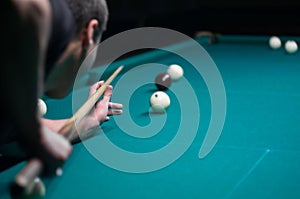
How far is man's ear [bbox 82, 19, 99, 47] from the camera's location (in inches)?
52.0

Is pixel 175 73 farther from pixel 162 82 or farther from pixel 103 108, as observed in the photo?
pixel 103 108

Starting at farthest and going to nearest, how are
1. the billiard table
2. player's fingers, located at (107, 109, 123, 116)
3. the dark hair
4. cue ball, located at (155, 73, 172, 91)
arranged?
cue ball, located at (155, 73, 172, 91), player's fingers, located at (107, 109, 123, 116), the billiard table, the dark hair

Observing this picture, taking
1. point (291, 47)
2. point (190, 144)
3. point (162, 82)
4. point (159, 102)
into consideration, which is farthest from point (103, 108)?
point (291, 47)

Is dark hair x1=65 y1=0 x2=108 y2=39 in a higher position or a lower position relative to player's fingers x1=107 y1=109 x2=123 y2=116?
higher

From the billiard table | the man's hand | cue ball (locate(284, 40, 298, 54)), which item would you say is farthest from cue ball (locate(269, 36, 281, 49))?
the man's hand

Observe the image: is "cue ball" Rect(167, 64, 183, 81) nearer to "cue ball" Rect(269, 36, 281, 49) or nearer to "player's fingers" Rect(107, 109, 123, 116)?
"player's fingers" Rect(107, 109, 123, 116)

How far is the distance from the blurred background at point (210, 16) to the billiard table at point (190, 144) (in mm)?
3235

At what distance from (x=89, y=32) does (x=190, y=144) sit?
1.10 metres

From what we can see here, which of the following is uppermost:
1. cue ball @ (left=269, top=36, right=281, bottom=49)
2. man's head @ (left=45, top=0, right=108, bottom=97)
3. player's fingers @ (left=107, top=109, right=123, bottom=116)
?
man's head @ (left=45, top=0, right=108, bottom=97)

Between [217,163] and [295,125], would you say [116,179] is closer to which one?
[217,163]

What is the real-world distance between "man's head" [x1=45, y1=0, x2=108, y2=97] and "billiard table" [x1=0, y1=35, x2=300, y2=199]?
1.81ft

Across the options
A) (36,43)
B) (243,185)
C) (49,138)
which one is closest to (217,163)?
(243,185)

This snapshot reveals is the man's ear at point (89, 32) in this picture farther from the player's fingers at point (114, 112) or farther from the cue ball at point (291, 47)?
the cue ball at point (291, 47)

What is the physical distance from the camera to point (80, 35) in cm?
132
